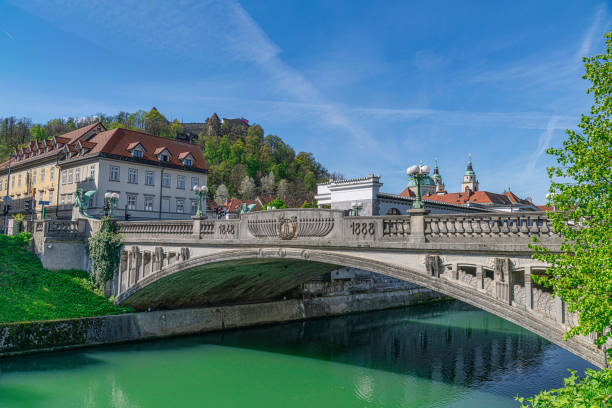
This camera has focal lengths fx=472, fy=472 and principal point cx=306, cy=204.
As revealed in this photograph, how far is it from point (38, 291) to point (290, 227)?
1424cm

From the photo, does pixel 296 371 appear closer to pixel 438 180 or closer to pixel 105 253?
pixel 105 253

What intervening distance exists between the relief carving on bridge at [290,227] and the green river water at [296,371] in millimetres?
5858

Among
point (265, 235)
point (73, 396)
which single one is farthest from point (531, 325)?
point (73, 396)

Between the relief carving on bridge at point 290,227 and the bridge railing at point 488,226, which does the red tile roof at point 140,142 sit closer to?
the relief carving on bridge at point 290,227

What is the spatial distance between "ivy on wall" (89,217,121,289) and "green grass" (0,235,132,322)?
894 mm

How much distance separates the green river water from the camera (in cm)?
1639

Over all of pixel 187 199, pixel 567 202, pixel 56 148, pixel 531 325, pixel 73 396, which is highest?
pixel 56 148

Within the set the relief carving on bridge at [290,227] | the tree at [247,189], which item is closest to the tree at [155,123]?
the tree at [247,189]

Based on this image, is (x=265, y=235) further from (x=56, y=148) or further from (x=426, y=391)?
(x=56, y=148)

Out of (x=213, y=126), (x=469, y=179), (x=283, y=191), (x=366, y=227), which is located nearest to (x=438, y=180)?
(x=469, y=179)

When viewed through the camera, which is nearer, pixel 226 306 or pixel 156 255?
pixel 156 255

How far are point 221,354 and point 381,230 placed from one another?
41.8 feet

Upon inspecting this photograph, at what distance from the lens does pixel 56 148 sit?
42.4 m

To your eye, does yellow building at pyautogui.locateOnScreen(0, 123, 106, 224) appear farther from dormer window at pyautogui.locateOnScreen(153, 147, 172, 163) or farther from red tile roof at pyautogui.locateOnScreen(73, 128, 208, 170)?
dormer window at pyautogui.locateOnScreen(153, 147, 172, 163)
